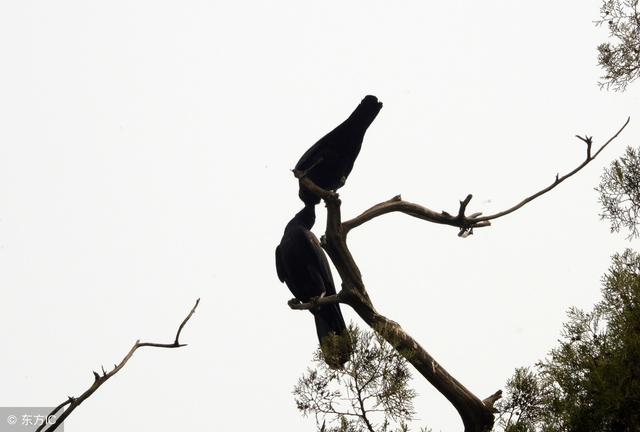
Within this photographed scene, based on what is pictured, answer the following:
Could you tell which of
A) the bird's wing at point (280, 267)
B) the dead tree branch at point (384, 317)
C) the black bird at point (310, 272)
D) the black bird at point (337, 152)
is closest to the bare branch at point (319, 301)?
the dead tree branch at point (384, 317)

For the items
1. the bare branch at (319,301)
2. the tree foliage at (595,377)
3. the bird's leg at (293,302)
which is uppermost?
the bird's leg at (293,302)

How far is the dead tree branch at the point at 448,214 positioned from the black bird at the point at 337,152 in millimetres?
435

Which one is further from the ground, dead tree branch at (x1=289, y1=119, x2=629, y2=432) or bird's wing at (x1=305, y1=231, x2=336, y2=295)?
bird's wing at (x1=305, y1=231, x2=336, y2=295)

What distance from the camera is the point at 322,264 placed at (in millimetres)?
5711

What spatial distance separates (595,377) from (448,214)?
133cm

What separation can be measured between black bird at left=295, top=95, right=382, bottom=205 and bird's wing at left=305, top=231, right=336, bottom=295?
397 millimetres

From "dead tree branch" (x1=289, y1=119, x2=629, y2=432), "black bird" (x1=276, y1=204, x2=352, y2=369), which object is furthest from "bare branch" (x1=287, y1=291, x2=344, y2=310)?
"black bird" (x1=276, y1=204, x2=352, y2=369)

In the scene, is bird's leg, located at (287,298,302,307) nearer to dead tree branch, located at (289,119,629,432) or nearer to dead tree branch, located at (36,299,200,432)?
dead tree branch, located at (289,119,629,432)

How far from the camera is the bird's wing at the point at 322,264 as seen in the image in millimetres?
5699

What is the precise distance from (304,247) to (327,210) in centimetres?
75

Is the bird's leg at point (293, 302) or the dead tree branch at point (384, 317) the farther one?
the bird's leg at point (293, 302)

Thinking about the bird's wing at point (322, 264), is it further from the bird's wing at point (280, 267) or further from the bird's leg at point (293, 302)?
the bird's wing at point (280, 267)

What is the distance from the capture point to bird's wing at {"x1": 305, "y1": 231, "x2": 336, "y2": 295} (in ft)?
18.7

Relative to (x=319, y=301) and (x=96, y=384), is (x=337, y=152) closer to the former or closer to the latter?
(x=319, y=301)
